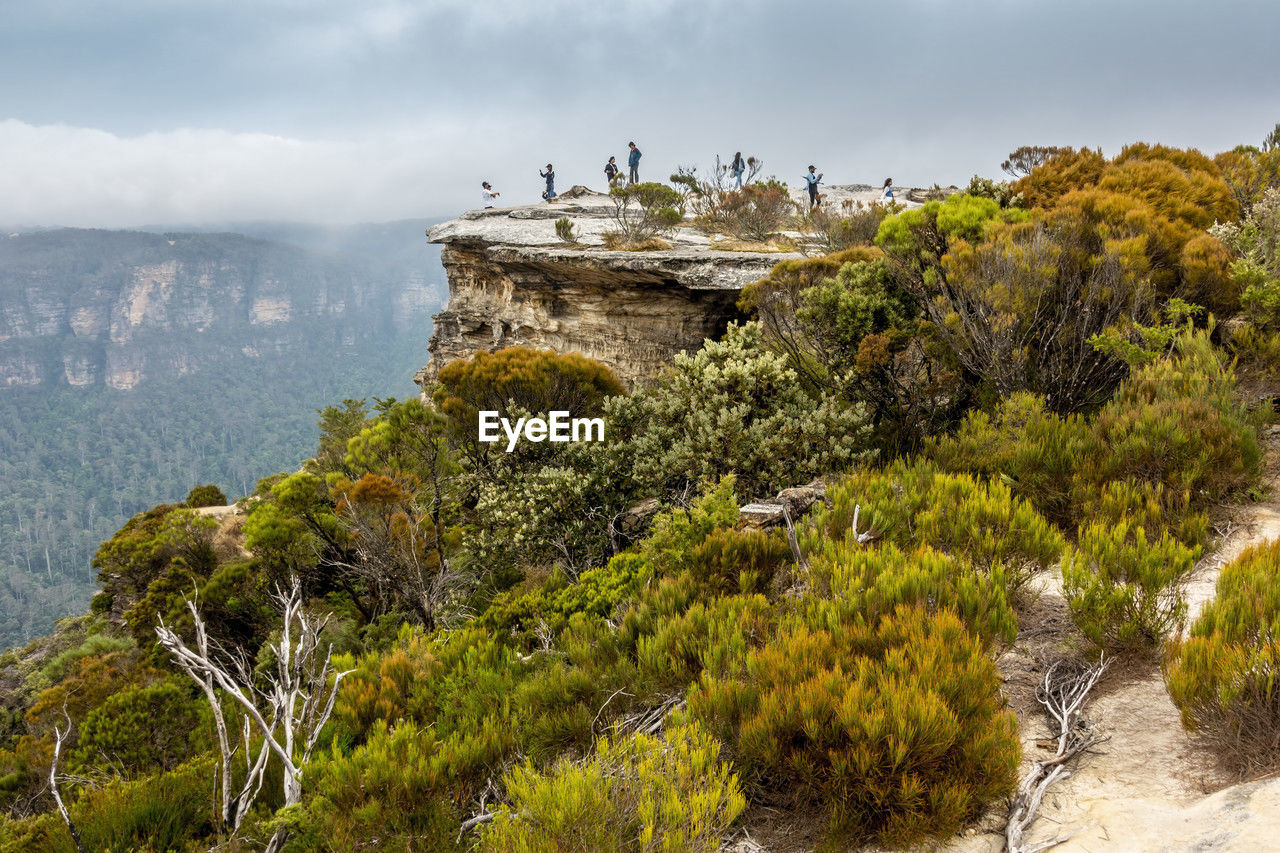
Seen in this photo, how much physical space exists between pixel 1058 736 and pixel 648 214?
21136mm

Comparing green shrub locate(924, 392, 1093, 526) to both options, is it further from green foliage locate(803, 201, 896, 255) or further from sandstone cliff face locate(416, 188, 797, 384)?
green foliage locate(803, 201, 896, 255)

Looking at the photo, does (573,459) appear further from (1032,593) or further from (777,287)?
(1032,593)

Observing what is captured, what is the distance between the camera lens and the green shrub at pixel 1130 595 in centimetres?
357

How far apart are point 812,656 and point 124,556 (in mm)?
18708

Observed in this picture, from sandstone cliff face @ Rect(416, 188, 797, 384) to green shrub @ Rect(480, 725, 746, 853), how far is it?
14783mm

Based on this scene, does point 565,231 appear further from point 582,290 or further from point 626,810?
point 626,810

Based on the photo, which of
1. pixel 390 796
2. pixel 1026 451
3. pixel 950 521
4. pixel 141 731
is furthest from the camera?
pixel 141 731

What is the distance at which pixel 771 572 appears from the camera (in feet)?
17.9

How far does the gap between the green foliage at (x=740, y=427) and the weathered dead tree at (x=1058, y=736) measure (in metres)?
4.96

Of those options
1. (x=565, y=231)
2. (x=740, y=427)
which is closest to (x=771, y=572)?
(x=740, y=427)

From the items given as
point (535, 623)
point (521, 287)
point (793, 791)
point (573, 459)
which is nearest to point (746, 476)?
point (573, 459)

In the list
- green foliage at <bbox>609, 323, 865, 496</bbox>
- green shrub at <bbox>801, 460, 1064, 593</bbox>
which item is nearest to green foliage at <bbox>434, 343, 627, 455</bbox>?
green foliage at <bbox>609, 323, 865, 496</bbox>

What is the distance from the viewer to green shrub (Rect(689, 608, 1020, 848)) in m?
2.66

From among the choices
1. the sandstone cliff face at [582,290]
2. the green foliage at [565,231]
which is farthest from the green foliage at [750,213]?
the green foliage at [565,231]
